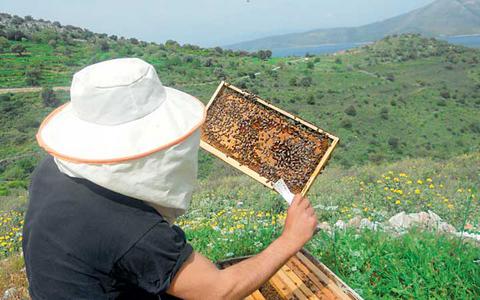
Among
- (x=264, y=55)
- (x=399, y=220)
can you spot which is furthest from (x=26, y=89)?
(x=399, y=220)

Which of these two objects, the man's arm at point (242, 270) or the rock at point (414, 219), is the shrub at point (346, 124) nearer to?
the rock at point (414, 219)

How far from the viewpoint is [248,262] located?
6.46 feet

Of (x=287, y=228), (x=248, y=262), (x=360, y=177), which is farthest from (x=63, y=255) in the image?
(x=360, y=177)

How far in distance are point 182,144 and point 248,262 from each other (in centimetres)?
64

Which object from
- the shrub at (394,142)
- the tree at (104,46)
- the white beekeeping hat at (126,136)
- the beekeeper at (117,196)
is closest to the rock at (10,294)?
the beekeeper at (117,196)

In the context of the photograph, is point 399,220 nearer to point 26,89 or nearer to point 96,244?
point 96,244

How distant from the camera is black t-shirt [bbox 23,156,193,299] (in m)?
1.66

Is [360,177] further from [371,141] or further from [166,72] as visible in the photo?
[166,72]

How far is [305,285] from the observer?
2.97 meters

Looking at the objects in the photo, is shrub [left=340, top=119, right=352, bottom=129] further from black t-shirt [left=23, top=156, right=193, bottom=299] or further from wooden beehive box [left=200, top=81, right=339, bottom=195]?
black t-shirt [left=23, top=156, right=193, bottom=299]

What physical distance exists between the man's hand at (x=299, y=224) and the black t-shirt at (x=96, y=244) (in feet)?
1.90

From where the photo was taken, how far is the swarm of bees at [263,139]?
327cm

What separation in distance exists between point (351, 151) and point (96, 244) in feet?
90.6

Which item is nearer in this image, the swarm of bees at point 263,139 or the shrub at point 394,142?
the swarm of bees at point 263,139
